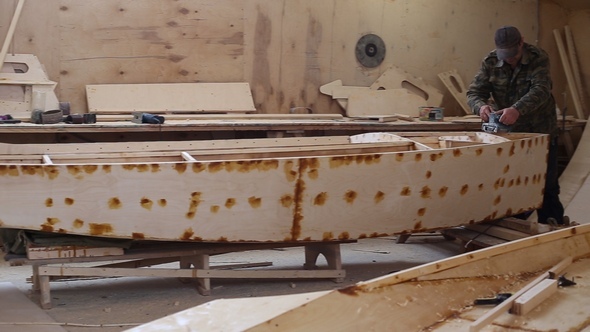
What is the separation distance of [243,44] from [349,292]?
4.72 m

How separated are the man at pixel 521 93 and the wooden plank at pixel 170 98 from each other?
6.70 feet

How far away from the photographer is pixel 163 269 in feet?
15.3

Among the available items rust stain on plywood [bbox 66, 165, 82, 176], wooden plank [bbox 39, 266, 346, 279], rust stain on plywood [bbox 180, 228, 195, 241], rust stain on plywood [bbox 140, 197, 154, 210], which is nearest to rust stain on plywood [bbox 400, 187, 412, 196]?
wooden plank [bbox 39, 266, 346, 279]

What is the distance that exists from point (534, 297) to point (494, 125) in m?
3.03

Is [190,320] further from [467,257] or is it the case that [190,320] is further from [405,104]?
[405,104]

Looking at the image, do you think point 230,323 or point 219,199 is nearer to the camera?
point 230,323

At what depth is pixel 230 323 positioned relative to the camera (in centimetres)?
244

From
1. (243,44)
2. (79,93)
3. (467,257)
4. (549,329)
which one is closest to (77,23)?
(79,93)

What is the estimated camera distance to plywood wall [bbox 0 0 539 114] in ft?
21.6

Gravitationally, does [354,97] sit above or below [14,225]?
above

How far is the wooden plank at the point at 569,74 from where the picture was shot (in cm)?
830

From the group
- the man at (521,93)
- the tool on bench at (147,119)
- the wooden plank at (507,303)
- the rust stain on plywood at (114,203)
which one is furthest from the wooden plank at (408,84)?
the wooden plank at (507,303)

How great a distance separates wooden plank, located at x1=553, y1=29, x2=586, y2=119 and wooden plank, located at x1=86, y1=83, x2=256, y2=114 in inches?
136

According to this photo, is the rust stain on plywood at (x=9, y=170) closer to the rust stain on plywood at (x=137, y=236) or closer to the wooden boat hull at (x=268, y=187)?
the wooden boat hull at (x=268, y=187)
